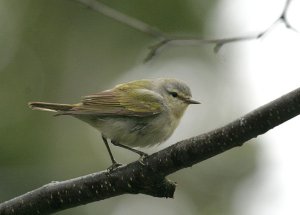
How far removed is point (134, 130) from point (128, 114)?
207 millimetres

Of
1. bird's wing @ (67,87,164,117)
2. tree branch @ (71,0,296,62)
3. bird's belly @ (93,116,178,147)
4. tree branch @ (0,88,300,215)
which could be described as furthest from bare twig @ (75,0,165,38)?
bird's belly @ (93,116,178,147)

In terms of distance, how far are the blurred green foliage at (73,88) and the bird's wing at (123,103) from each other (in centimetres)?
359

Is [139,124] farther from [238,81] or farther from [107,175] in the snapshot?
[238,81]

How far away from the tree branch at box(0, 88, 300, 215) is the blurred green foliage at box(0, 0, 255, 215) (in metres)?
5.18

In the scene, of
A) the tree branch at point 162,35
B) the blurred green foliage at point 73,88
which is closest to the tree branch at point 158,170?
the tree branch at point 162,35

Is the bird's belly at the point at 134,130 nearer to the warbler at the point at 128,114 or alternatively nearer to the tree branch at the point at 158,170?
the warbler at the point at 128,114

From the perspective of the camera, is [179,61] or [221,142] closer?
[221,142]

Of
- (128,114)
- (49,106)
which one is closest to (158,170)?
(49,106)

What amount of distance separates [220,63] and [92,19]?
9.24ft

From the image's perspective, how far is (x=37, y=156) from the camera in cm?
1135

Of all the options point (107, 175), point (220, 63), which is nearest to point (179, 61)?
point (220, 63)

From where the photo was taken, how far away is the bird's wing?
675cm

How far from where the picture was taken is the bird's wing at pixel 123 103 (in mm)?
6746

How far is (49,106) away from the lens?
6324 mm
